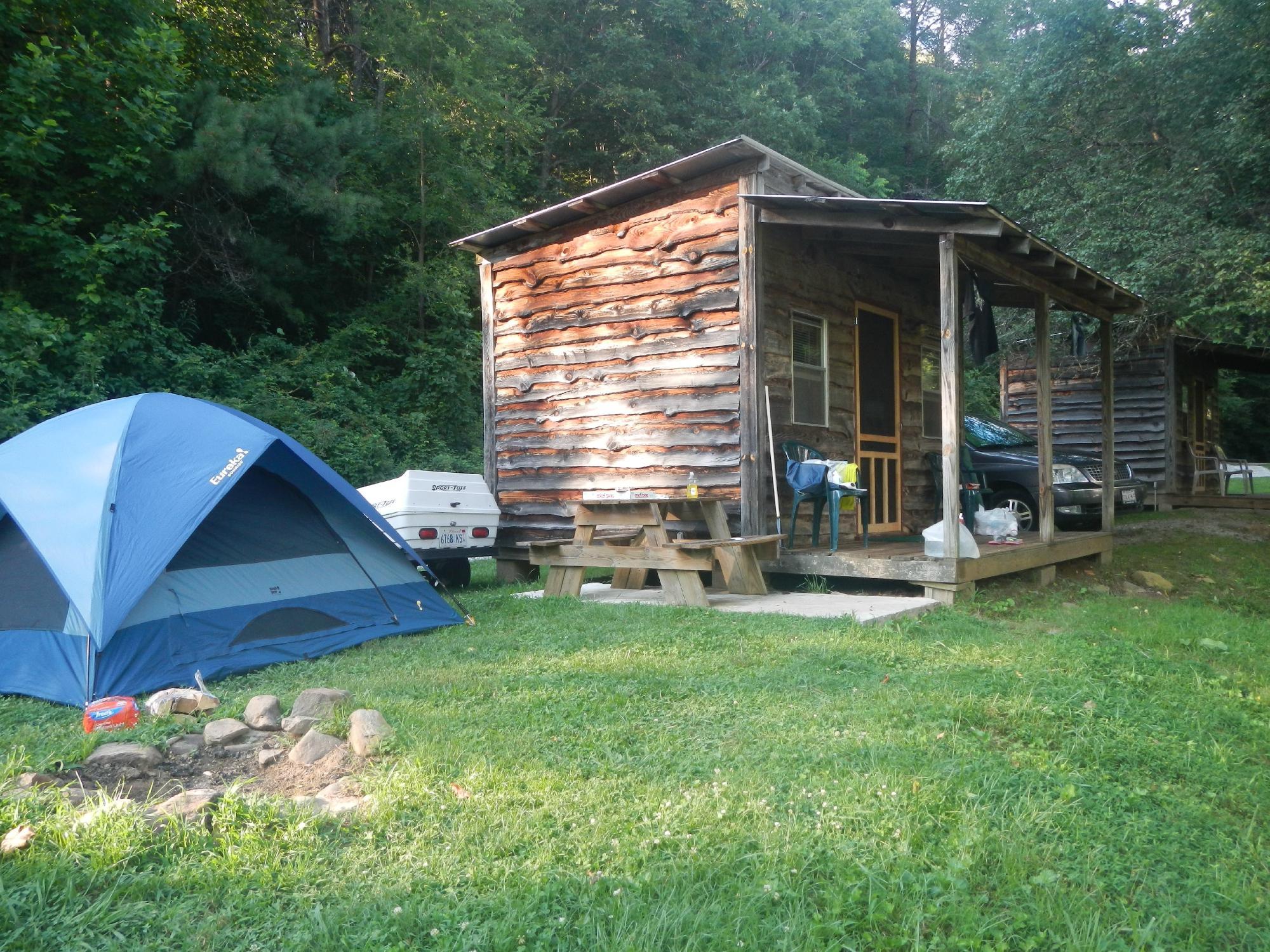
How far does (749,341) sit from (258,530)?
4182 millimetres

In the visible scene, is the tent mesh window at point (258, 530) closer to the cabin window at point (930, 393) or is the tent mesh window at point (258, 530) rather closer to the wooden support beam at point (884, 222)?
the wooden support beam at point (884, 222)

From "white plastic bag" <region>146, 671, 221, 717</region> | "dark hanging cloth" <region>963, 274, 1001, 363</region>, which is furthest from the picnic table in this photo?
"white plastic bag" <region>146, 671, 221, 717</region>

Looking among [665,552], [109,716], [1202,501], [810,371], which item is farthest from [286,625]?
[1202,501]

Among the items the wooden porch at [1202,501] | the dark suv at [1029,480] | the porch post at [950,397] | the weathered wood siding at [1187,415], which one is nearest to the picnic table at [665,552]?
the porch post at [950,397]

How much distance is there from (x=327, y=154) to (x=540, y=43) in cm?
745

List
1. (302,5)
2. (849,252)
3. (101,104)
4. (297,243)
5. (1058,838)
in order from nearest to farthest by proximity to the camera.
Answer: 1. (1058,838)
2. (849,252)
3. (101,104)
4. (297,243)
5. (302,5)

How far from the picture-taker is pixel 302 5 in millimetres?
16734

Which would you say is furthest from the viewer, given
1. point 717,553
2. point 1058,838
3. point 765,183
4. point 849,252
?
point 849,252

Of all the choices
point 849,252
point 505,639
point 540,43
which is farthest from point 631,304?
point 540,43

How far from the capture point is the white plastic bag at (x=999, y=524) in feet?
28.9

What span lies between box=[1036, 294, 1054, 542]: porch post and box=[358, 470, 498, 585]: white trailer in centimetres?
510

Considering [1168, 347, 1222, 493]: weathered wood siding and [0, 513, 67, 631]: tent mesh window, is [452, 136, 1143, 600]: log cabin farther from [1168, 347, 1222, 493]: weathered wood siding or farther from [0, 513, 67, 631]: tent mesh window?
[1168, 347, 1222, 493]: weathered wood siding

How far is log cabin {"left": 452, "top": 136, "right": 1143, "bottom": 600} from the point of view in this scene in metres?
7.42

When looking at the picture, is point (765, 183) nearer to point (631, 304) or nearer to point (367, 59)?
point (631, 304)
